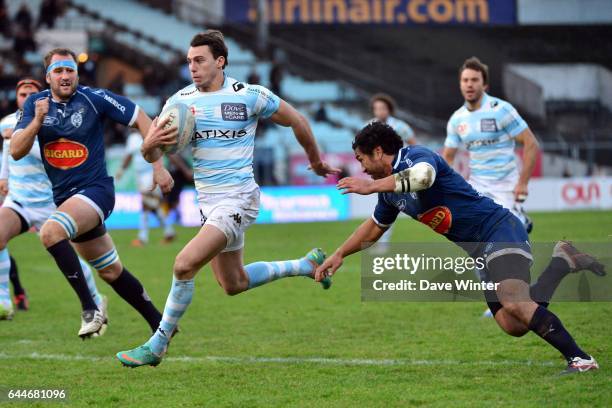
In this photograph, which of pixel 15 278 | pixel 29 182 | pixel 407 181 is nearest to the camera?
pixel 407 181

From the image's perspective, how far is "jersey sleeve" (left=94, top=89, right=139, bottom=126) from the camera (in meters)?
8.55

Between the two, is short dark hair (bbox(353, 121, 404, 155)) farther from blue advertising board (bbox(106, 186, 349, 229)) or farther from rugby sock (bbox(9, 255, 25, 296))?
blue advertising board (bbox(106, 186, 349, 229))

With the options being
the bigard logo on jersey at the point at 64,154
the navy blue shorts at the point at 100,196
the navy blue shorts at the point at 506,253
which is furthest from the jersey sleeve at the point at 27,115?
the navy blue shorts at the point at 506,253

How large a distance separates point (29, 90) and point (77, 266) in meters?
2.82

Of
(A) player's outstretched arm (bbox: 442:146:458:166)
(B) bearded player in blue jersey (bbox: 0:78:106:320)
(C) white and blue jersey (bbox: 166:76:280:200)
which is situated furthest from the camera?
(A) player's outstretched arm (bbox: 442:146:458:166)

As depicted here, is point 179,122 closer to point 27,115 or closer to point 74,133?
point 74,133

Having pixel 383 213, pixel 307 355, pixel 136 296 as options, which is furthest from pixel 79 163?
pixel 383 213

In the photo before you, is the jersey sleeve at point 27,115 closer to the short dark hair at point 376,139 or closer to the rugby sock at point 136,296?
the rugby sock at point 136,296

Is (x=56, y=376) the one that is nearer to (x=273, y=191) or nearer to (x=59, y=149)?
(x=59, y=149)

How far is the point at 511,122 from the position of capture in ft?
35.4

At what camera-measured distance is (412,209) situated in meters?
7.20

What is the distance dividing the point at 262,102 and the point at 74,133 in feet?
5.73

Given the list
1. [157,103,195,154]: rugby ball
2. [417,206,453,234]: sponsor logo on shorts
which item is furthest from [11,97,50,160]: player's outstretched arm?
[417,206,453,234]: sponsor logo on shorts

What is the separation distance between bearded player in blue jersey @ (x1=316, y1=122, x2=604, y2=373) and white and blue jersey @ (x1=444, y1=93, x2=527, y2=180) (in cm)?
369
